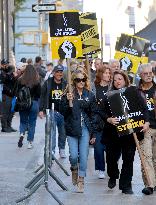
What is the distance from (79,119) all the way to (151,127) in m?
0.96

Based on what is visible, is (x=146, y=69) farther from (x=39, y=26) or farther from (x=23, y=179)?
(x=39, y=26)

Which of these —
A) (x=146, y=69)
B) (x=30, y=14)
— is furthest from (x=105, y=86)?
(x=30, y=14)

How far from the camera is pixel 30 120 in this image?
17.5 metres

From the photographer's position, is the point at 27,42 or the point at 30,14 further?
the point at 30,14

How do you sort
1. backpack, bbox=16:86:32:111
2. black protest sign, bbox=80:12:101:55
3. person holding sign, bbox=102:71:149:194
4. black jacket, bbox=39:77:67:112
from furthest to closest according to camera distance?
1. black protest sign, bbox=80:12:101:55
2. backpack, bbox=16:86:32:111
3. black jacket, bbox=39:77:67:112
4. person holding sign, bbox=102:71:149:194

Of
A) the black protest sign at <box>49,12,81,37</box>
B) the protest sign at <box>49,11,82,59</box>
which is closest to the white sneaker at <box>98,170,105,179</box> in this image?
the protest sign at <box>49,11,82,59</box>

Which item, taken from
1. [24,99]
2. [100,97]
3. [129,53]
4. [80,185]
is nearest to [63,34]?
[100,97]

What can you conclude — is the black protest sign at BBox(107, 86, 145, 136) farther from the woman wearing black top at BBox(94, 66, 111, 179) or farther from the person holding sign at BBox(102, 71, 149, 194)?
the woman wearing black top at BBox(94, 66, 111, 179)

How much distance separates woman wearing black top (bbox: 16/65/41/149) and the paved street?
2.55ft

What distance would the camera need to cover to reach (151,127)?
1180 cm

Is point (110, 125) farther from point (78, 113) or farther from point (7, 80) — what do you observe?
point (7, 80)

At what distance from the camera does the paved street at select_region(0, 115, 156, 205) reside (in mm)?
10992

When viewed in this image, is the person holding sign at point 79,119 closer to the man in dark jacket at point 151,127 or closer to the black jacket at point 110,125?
the black jacket at point 110,125

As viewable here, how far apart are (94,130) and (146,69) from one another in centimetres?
106
